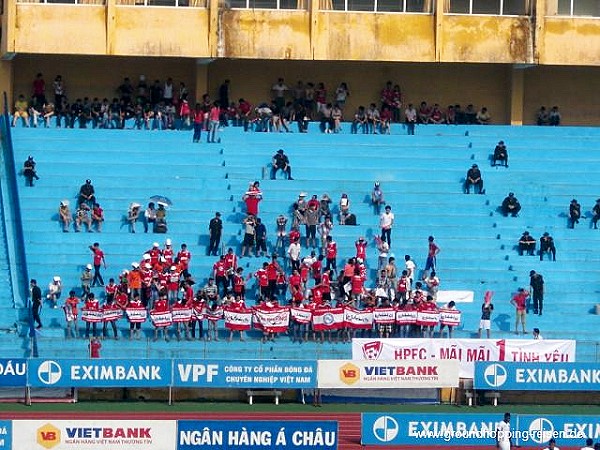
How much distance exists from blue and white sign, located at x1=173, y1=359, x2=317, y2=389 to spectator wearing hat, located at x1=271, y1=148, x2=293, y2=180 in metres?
9.63

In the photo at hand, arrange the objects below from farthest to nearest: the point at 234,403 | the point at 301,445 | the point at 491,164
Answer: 1. the point at 491,164
2. the point at 234,403
3. the point at 301,445

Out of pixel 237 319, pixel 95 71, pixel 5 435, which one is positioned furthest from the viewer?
pixel 95 71

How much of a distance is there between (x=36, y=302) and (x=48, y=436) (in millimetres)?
9982

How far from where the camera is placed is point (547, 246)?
45344mm

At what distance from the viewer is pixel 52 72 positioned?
51.3 meters

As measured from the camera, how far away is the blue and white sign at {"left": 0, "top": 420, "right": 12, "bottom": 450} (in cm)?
3058

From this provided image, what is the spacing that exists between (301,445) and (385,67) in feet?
74.1

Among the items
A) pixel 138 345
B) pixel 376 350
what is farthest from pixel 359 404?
pixel 138 345

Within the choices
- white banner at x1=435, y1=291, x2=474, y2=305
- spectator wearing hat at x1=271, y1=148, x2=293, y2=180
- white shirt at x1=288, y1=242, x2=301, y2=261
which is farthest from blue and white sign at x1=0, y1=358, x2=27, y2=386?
spectator wearing hat at x1=271, y1=148, x2=293, y2=180

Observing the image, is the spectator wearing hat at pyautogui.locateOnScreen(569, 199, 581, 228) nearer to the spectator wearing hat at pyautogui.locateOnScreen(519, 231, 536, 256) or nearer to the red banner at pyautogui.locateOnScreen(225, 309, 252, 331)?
the spectator wearing hat at pyautogui.locateOnScreen(519, 231, 536, 256)

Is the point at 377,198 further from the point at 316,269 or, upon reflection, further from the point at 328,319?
the point at 328,319

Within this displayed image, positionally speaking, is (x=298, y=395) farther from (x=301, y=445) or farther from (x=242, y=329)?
(x=301, y=445)

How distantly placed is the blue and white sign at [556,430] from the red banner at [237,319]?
347 inches

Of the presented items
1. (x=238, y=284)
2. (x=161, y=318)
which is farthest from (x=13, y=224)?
(x=238, y=284)
